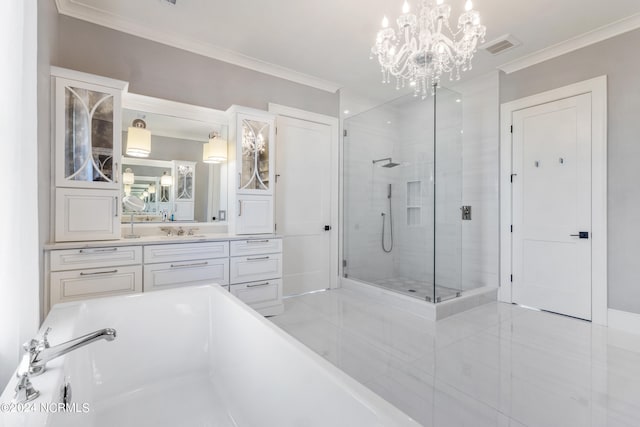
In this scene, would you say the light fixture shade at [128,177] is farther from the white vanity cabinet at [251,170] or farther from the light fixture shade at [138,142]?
the white vanity cabinet at [251,170]

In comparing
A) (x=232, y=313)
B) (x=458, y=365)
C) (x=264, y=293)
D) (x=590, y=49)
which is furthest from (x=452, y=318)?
(x=590, y=49)

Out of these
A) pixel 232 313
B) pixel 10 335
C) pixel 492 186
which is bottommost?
pixel 232 313

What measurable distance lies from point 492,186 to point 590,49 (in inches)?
63.1

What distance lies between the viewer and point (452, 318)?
3.06 m

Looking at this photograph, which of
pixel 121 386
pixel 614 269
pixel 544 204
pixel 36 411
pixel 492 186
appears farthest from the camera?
pixel 492 186

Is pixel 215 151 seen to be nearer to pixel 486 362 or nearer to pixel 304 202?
pixel 304 202

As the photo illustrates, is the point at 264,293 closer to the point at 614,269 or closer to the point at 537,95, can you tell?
the point at 614,269

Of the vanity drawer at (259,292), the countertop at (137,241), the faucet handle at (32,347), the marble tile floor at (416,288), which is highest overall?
the countertop at (137,241)

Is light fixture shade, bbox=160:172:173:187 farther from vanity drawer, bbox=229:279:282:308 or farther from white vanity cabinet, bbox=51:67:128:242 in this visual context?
vanity drawer, bbox=229:279:282:308

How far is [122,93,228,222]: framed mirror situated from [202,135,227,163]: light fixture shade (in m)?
0.01

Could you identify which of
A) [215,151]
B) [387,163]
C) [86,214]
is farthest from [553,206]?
[86,214]

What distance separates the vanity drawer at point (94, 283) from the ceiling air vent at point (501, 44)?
3.95 m

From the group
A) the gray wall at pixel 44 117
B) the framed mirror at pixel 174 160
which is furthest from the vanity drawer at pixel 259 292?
the gray wall at pixel 44 117

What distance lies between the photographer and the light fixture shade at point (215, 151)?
328cm
